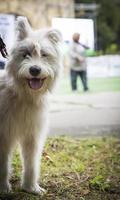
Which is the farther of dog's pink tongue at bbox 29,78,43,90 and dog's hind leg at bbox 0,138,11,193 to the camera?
dog's hind leg at bbox 0,138,11,193

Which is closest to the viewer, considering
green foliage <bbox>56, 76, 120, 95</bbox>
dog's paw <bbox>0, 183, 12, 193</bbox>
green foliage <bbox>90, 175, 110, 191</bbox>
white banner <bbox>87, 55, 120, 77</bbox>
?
dog's paw <bbox>0, 183, 12, 193</bbox>

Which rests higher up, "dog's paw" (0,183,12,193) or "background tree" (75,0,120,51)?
"background tree" (75,0,120,51)

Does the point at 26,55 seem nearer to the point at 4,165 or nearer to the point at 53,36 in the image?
the point at 53,36

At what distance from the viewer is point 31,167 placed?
3.22m

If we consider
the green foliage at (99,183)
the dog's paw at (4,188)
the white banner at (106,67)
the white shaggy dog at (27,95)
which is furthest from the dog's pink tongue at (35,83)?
the white banner at (106,67)

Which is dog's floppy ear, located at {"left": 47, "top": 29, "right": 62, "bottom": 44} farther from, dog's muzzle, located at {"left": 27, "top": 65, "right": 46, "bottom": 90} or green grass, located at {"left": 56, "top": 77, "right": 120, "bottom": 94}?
green grass, located at {"left": 56, "top": 77, "right": 120, "bottom": 94}

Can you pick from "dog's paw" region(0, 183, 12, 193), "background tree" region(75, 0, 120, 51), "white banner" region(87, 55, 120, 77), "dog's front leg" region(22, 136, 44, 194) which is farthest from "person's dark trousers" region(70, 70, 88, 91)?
"dog's paw" region(0, 183, 12, 193)

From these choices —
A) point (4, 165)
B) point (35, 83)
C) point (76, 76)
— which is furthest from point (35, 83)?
point (76, 76)

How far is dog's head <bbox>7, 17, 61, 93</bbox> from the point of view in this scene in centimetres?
273

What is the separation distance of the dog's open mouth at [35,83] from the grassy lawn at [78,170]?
761 millimetres

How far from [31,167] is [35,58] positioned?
0.84 m

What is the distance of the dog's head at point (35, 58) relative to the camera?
8.95 feet

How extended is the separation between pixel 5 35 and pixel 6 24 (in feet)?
0.39

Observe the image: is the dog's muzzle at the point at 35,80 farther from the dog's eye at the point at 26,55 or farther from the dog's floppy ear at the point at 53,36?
the dog's floppy ear at the point at 53,36
